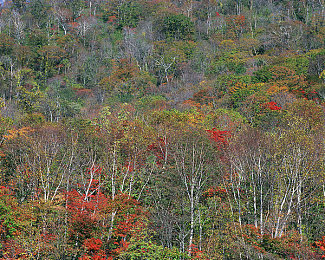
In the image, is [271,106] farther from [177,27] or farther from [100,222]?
[177,27]

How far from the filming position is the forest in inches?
845

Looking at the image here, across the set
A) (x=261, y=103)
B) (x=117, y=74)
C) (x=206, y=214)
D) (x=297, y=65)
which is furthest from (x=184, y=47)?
(x=206, y=214)

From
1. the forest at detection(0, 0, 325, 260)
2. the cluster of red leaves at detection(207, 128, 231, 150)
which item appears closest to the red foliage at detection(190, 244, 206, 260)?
the forest at detection(0, 0, 325, 260)

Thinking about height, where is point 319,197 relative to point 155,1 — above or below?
below

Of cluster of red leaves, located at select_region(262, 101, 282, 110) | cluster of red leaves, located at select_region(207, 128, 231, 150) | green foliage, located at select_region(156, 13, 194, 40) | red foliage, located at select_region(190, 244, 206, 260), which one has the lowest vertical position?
red foliage, located at select_region(190, 244, 206, 260)

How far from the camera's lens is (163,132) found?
33688 mm

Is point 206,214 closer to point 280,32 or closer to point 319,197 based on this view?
point 319,197

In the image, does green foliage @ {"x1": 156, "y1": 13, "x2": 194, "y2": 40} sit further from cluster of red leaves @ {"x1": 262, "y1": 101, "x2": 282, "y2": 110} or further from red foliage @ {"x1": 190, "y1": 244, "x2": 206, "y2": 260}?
red foliage @ {"x1": 190, "y1": 244, "x2": 206, "y2": 260}

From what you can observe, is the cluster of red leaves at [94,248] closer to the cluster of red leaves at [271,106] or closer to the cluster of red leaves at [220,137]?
the cluster of red leaves at [220,137]

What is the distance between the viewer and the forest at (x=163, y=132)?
21.5 m

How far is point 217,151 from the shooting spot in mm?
29547

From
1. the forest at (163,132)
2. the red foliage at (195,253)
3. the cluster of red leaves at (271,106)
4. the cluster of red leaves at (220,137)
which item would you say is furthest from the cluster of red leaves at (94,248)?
the cluster of red leaves at (271,106)

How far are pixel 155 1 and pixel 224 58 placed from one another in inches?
1772

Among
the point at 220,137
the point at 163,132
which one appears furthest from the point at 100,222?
the point at 220,137
